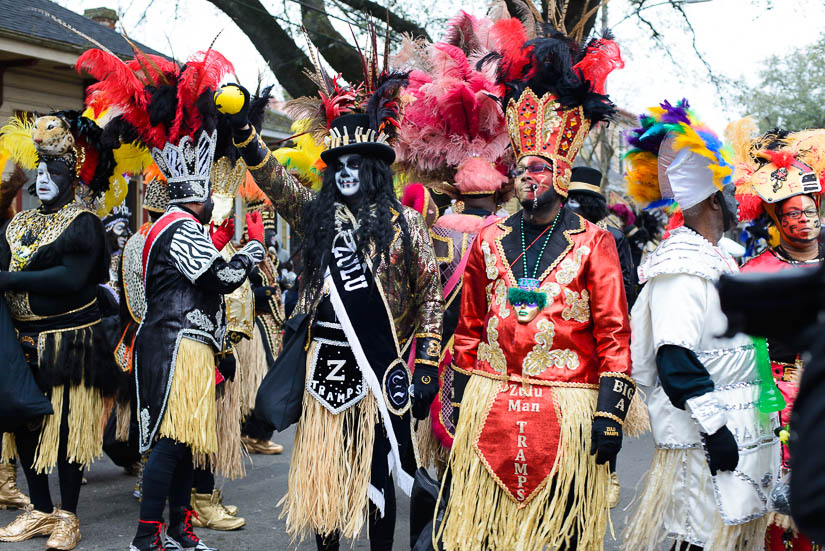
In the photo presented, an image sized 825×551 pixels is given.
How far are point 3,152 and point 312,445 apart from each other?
3063 millimetres

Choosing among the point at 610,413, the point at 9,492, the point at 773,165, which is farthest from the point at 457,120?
the point at 9,492

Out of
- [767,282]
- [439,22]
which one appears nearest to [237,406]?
[767,282]

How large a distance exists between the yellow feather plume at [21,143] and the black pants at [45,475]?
149cm

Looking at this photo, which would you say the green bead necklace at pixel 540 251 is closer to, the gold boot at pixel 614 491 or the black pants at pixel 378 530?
the black pants at pixel 378 530

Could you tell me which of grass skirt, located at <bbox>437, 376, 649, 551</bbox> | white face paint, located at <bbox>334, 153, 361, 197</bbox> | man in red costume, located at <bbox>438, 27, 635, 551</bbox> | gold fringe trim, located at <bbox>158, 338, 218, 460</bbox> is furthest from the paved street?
white face paint, located at <bbox>334, 153, 361, 197</bbox>

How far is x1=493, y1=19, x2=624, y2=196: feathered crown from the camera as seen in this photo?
11.4ft

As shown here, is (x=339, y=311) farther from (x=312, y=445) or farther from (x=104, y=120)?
(x=104, y=120)

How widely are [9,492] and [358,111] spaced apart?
3.53m

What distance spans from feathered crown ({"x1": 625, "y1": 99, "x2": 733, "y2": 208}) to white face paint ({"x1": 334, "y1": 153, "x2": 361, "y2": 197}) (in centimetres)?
129

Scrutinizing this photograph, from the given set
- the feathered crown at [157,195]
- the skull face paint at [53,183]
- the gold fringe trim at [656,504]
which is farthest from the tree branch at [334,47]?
the gold fringe trim at [656,504]

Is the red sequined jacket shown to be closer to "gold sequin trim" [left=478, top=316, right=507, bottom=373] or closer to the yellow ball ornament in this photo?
"gold sequin trim" [left=478, top=316, right=507, bottom=373]

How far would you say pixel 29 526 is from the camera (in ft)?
15.3

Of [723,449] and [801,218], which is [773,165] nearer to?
[801,218]

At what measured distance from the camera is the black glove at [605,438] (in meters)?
3.08
